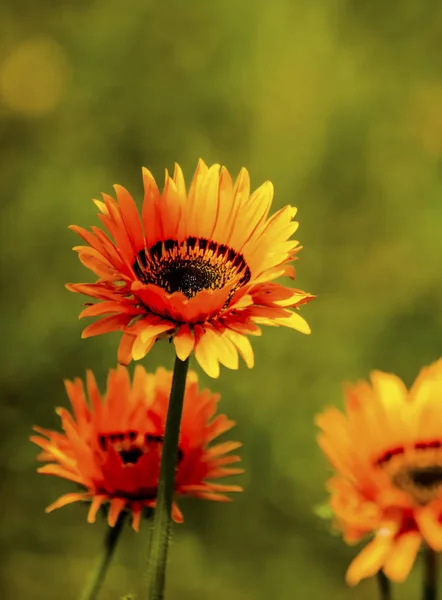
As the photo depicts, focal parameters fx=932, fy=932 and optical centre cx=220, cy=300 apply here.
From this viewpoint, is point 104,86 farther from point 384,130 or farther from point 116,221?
point 116,221

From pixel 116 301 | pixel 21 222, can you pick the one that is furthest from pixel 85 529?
pixel 116 301

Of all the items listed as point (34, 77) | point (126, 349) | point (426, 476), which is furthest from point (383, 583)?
point (34, 77)

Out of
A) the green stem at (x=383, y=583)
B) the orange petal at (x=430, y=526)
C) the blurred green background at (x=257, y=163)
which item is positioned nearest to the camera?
the orange petal at (x=430, y=526)

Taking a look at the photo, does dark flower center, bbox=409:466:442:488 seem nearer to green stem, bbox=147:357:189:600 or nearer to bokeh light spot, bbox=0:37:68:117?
green stem, bbox=147:357:189:600

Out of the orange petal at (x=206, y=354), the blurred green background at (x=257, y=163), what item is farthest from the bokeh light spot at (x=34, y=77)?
the orange petal at (x=206, y=354)

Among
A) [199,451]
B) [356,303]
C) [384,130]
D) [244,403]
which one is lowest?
[199,451]

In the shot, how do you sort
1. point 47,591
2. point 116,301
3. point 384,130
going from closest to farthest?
point 116,301 < point 47,591 < point 384,130

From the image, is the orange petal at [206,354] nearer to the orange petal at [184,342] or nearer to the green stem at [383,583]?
the orange petal at [184,342]

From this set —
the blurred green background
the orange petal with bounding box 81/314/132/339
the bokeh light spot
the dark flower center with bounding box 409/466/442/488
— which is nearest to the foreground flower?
the dark flower center with bounding box 409/466/442/488
